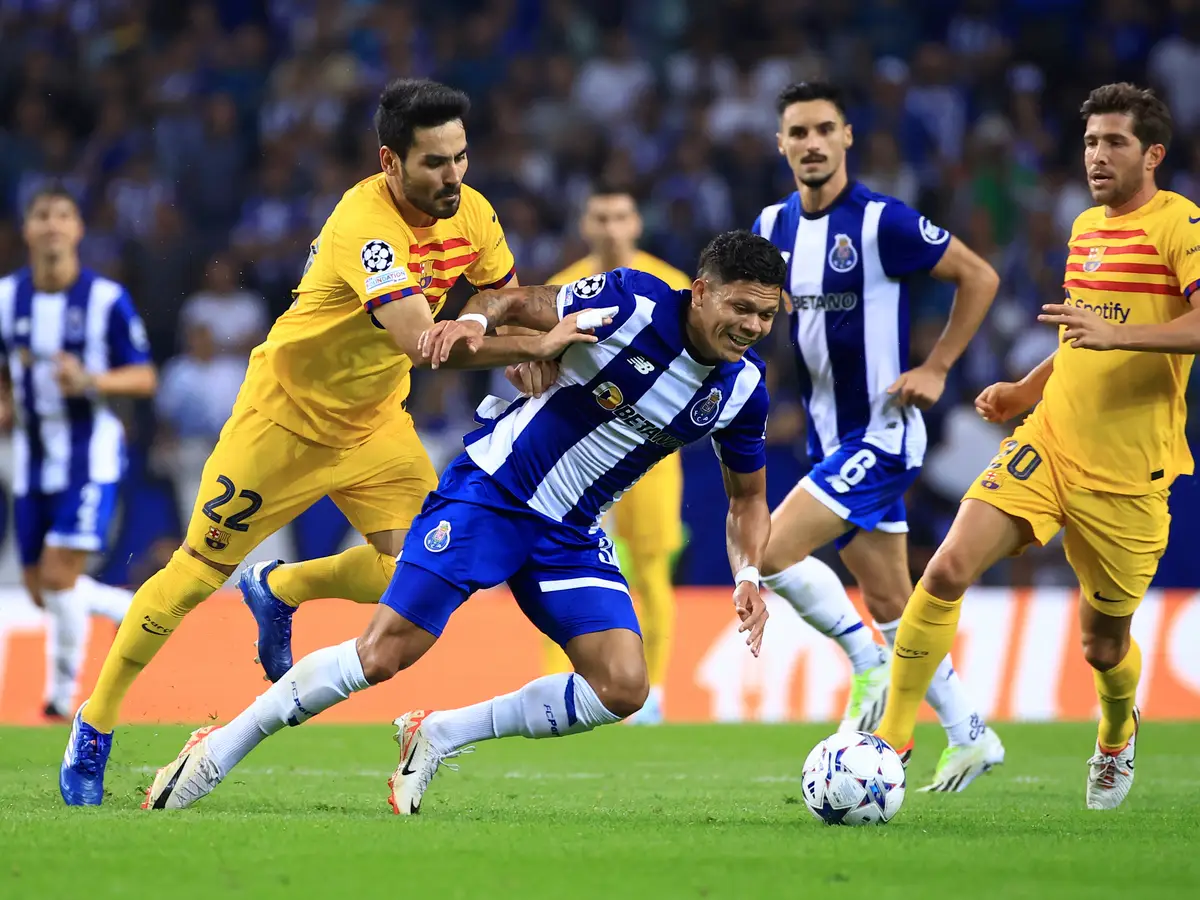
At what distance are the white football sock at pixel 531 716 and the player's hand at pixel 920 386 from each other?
2.37 metres

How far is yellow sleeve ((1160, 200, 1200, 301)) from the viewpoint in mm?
6148

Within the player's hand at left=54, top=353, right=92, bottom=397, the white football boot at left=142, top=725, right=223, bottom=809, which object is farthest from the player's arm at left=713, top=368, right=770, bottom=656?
the player's hand at left=54, top=353, right=92, bottom=397

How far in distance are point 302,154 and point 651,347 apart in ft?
34.6

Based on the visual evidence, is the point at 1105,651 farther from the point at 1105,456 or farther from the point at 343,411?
the point at 343,411

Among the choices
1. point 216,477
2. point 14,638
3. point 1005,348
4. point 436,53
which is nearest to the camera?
point 216,477

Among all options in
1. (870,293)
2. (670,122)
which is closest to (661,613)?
(870,293)

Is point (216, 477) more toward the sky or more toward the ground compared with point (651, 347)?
more toward the ground

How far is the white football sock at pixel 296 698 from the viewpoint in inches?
218

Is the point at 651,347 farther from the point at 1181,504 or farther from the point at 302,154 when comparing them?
the point at 302,154

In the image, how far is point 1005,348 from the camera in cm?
1339

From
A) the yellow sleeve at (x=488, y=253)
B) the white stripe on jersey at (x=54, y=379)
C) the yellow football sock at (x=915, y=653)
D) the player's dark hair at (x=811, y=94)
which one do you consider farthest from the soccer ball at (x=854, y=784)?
the white stripe on jersey at (x=54, y=379)

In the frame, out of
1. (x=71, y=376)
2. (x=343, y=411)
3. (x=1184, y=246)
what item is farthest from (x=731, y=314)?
(x=71, y=376)

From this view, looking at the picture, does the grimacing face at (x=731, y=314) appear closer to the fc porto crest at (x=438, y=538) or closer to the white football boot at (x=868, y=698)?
the fc porto crest at (x=438, y=538)

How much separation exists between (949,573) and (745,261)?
5.35 feet
